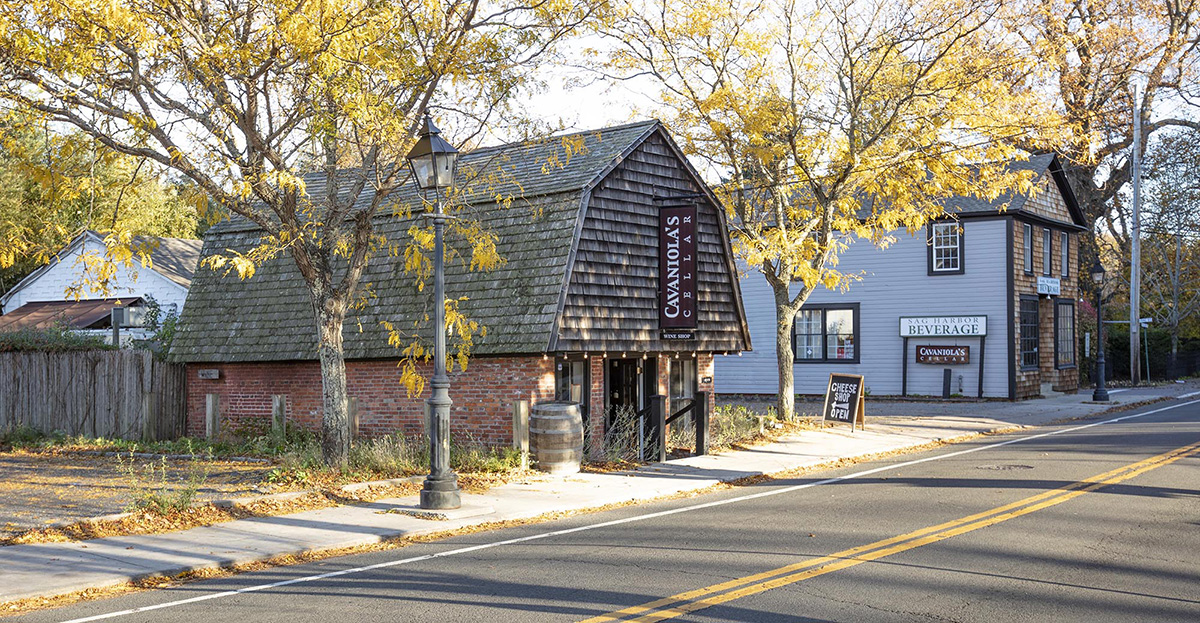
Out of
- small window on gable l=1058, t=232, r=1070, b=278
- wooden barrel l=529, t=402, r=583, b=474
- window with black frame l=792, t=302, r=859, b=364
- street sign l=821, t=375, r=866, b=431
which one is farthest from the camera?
small window on gable l=1058, t=232, r=1070, b=278

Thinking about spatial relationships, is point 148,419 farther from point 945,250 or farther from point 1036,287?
point 1036,287

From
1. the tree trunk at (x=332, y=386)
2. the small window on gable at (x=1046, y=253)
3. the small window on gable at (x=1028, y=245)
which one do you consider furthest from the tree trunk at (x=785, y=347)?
the small window on gable at (x=1046, y=253)

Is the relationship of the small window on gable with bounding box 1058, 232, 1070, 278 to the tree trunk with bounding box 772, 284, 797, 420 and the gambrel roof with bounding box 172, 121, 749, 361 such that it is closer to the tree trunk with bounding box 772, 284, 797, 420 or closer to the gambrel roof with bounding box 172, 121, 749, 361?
the tree trunk with bounding box 772, 284, 797, 420

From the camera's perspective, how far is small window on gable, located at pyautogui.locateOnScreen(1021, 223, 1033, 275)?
1337 inches

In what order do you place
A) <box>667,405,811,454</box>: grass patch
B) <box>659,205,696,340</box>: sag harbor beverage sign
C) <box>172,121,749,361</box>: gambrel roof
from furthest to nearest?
<box>667,405,811,454</box>: grass patch
<box>659,205,696,340</box>: sag harbor beverage sign
<box>172,121,749,361</box>: gambrel roof

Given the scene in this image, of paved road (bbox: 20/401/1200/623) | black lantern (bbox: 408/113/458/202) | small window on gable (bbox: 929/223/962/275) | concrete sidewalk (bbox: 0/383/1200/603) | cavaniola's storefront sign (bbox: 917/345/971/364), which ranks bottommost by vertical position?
concrete sidewalk (bbox: 0/383/1200/603)

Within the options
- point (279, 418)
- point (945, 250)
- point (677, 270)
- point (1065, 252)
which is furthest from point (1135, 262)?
point (279, 418)

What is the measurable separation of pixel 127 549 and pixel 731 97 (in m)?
15.1

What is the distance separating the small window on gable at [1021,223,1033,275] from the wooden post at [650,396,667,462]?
20269mm

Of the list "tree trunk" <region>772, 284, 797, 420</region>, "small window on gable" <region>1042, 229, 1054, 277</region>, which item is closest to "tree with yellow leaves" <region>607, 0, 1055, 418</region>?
"tree trunk" <region>772, 284, 797, 420</region>

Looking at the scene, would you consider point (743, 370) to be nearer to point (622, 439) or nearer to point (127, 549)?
point (622, 439)

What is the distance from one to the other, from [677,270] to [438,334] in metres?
7.31

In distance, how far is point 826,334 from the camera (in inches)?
1422

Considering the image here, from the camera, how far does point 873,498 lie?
13602 mm
